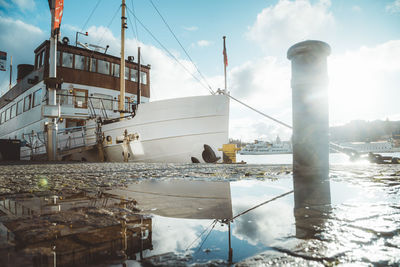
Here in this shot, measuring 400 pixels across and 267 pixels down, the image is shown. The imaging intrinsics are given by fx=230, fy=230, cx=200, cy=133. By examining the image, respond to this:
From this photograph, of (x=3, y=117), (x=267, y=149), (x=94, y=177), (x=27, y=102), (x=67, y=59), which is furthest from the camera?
(x=267, y=149)

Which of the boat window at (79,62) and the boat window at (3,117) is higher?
the boat window at (79,62)

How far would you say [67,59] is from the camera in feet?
42.0

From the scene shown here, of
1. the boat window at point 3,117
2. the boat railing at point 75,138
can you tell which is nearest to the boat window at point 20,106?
the boat railing at point 75,138

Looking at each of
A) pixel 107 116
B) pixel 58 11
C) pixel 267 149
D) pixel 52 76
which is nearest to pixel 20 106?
pixel 107 116

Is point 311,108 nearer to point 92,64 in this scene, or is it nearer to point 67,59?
point 92,64

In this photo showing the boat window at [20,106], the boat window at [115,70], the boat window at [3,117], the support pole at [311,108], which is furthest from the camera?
the boat window at [3,117]

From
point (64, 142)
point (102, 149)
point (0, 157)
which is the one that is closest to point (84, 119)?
point (64, 142)

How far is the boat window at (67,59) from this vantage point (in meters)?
12.7

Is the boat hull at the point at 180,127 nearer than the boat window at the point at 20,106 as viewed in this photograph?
Yes

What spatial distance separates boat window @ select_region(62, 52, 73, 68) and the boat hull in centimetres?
649

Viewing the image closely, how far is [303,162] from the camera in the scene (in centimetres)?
279

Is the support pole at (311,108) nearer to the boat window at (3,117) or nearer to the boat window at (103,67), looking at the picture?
the boat window at (103,67)

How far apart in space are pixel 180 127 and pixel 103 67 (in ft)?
26.3

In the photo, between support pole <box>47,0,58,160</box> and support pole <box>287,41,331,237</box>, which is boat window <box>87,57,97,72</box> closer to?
support pole <box>47,0,58,160</box>
